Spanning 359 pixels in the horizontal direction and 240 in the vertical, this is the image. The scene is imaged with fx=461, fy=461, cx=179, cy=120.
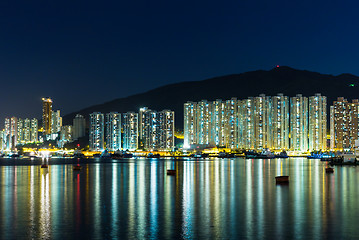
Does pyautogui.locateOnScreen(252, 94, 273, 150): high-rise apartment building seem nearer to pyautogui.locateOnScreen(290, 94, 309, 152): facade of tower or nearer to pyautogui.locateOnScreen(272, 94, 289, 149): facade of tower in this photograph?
pyautogui.locateOnScreen(272, 94, 289, 149): facade of tower

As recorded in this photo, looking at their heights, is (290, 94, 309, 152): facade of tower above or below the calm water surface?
above

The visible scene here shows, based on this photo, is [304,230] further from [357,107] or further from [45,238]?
[357,107]

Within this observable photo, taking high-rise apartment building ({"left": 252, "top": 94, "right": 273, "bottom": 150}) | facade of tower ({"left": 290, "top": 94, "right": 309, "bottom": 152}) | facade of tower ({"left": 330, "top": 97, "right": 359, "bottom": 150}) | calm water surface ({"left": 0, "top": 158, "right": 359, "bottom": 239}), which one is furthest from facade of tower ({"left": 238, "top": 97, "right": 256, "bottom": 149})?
calm water surface ({"left": 0, "top": 158, "right": 359, "bottom": 239})

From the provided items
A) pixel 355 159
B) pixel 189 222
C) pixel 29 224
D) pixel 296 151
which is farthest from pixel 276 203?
pixel 296 151

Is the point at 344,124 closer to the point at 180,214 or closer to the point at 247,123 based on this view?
the point at 247,123

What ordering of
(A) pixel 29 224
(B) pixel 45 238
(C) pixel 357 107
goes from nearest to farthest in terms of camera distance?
(B) pixel 45 238 < (A) pixel 29 224 < (C) pixel 357 107

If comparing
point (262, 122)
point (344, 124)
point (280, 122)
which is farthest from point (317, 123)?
point (262, 122)
